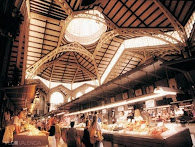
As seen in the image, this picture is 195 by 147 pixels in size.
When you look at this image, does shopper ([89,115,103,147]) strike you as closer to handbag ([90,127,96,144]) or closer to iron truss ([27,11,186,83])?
handbag ([90,127,96,144])

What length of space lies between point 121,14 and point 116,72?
9370mm

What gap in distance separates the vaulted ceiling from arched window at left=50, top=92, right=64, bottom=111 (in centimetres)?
825

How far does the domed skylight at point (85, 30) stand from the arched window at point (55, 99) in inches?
520

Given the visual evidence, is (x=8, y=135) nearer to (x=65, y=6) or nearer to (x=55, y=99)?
(x=65, y=6)

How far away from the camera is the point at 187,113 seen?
977cm

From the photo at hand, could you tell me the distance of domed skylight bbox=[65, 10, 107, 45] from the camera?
64.3ft

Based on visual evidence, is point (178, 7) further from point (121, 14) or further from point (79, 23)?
point (79, 23)

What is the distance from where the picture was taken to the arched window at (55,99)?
92.8ft

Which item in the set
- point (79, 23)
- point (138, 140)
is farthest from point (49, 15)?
point (138, 140)

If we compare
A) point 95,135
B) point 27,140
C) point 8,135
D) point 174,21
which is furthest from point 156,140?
point 174,21

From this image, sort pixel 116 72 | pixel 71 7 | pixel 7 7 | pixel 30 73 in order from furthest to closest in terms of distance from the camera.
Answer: pixel 116 72 < pixel 30 73 < pixel 71 7 < pixel 7 7

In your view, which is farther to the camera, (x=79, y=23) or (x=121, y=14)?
(x=79, y=23)

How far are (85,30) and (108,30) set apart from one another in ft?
20.5

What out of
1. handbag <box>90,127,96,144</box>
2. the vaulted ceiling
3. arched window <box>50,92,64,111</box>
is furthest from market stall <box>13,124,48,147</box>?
arched window <box>50,92,64,111</box>
